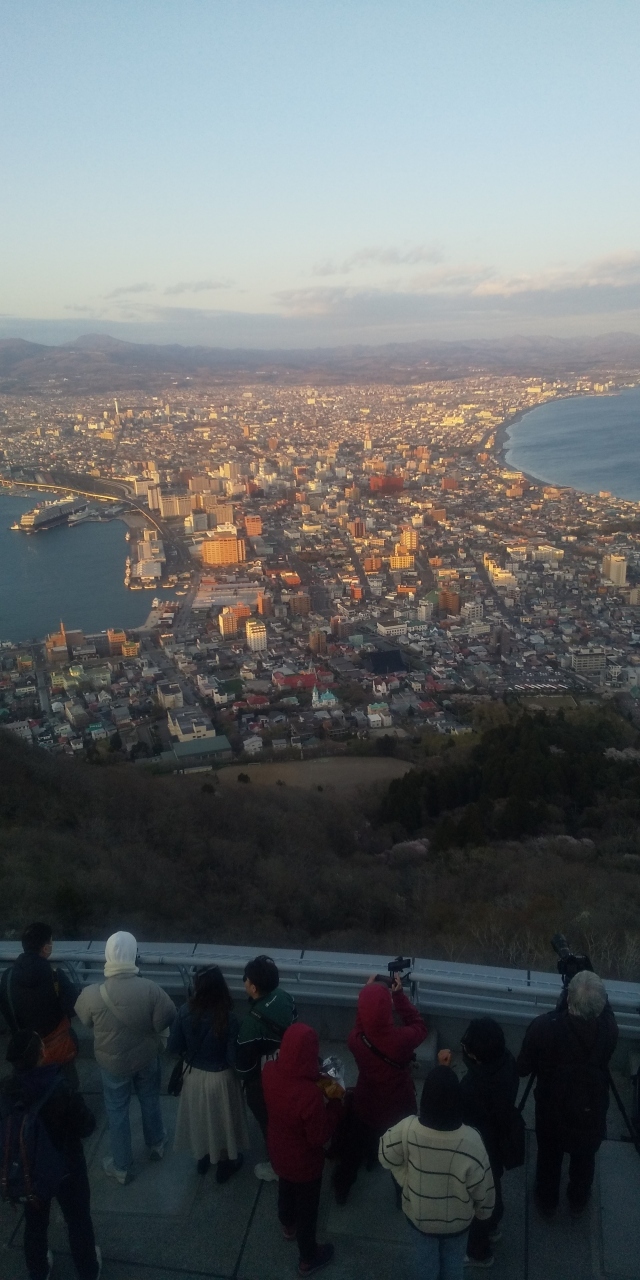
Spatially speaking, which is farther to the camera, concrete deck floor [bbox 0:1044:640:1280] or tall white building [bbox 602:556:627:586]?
tall white building [bbox 602:556:627:586]

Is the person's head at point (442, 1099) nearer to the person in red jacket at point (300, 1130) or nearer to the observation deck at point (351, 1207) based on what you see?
the person in red jacket at point (300, 1130)

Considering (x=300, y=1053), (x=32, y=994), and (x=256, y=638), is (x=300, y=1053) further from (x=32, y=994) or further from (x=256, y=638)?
(x=256, y=638)

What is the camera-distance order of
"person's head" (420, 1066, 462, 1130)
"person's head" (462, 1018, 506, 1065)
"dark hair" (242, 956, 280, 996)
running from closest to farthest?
"person's head" (420, 1066, 462, 1130), "person's head" (462, 1018, 506, 1065), "dark hair" (242, 956, 280, 996)

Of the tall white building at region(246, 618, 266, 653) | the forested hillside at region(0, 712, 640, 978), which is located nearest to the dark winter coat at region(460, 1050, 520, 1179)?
the forested hillside at region(0, 712, 640, 978)

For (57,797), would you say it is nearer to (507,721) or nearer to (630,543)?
(507,721)

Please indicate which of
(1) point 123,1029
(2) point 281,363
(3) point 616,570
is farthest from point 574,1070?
(2) point 281,363

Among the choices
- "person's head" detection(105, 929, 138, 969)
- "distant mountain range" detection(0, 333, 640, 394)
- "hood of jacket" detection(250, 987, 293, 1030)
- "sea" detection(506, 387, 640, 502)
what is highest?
"distant mountain range" detection(0, 333, 640, 394)

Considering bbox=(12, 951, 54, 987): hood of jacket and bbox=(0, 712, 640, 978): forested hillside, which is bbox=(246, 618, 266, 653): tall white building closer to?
bbox=(0, 712, 640, 978): forested hillside
